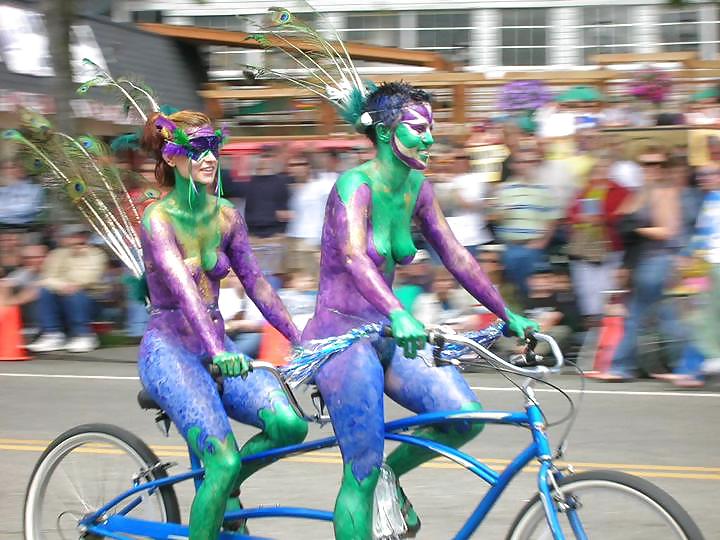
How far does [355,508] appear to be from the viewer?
461 cm

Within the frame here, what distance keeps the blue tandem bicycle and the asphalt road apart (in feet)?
3.08

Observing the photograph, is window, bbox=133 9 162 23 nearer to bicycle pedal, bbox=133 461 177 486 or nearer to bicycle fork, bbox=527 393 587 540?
bicycle pedal, bbox=133 461 177 486

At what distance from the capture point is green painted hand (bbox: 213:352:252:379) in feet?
14.8

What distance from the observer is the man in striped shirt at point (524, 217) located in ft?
37.8

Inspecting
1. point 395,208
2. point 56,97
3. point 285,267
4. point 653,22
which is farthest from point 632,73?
point 395,208

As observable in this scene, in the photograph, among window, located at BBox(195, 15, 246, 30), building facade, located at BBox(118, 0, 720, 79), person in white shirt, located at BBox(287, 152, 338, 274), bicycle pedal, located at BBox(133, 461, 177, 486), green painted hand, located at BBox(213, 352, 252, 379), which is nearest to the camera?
green painted hand, located at BBox(213, 352, 252, 379)

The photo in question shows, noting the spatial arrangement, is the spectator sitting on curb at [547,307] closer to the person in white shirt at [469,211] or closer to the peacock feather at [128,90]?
the person in white shirt at [469,211]

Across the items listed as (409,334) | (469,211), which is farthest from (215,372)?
(469,211)

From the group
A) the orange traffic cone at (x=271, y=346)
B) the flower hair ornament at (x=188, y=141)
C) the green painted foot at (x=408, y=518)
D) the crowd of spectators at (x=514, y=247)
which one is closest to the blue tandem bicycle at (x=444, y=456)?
the green painted foot at (x=408, y=518)

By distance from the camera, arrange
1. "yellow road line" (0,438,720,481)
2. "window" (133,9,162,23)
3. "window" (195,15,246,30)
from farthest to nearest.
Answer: "window" (133,9,162,23)
"window" (195,15,246,30)
"yellow road line" (0,438,720,481)

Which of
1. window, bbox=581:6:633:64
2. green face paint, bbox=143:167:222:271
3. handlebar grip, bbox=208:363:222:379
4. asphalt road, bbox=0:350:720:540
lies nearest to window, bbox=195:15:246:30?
window, bbox=581:6:633:64

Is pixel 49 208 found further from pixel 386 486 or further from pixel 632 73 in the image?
pixel 386 486

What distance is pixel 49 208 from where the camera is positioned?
13656 mm

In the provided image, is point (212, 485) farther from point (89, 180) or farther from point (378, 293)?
point (89, 180)
